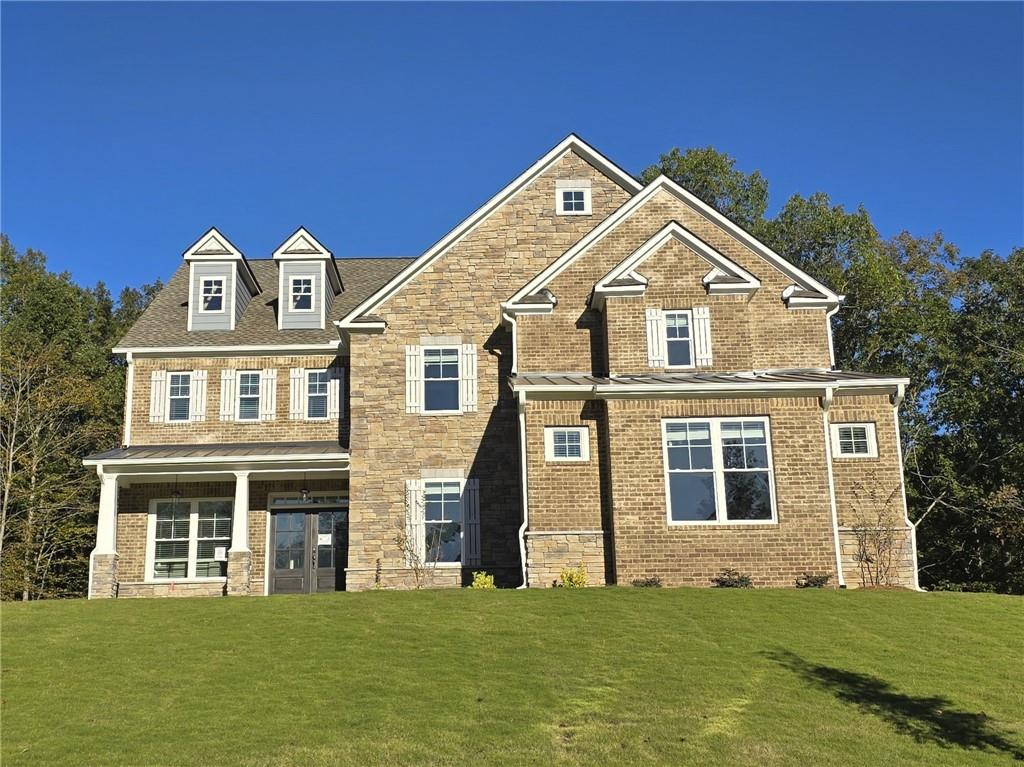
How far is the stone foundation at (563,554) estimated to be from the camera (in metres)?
18.0

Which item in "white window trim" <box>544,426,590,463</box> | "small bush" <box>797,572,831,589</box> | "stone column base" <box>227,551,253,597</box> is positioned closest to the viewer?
"small bush" <box>797,572,831,589</box>

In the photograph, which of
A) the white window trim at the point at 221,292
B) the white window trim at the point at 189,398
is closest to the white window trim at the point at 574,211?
the white window trim at the point at 221,292

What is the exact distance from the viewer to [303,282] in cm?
2562

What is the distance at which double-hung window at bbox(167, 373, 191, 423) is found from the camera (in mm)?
23828

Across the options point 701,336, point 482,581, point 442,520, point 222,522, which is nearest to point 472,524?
point 442,520

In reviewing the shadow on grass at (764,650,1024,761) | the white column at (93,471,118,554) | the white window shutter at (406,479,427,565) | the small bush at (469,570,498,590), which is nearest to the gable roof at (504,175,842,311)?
the white window shutter at (406,479,427,565)

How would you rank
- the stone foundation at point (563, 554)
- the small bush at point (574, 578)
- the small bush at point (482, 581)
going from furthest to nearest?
1. the small bush at point (482, 581)
2. the stone foundation at point (563, 554)
3. the small bush at point (574, 578)

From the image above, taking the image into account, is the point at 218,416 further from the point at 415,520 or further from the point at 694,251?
the point at 694,251

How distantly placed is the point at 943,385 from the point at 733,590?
1918 cm

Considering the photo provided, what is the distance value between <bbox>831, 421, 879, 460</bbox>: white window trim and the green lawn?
3642 mm

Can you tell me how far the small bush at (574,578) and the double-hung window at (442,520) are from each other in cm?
372

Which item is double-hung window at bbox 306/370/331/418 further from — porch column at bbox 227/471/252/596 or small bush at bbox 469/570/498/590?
small bush at bbox 469/570/498/590

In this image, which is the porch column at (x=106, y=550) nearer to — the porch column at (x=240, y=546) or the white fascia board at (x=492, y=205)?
the porch column at (x=240, y=546)

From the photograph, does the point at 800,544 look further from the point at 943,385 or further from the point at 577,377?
the point at 943,385
